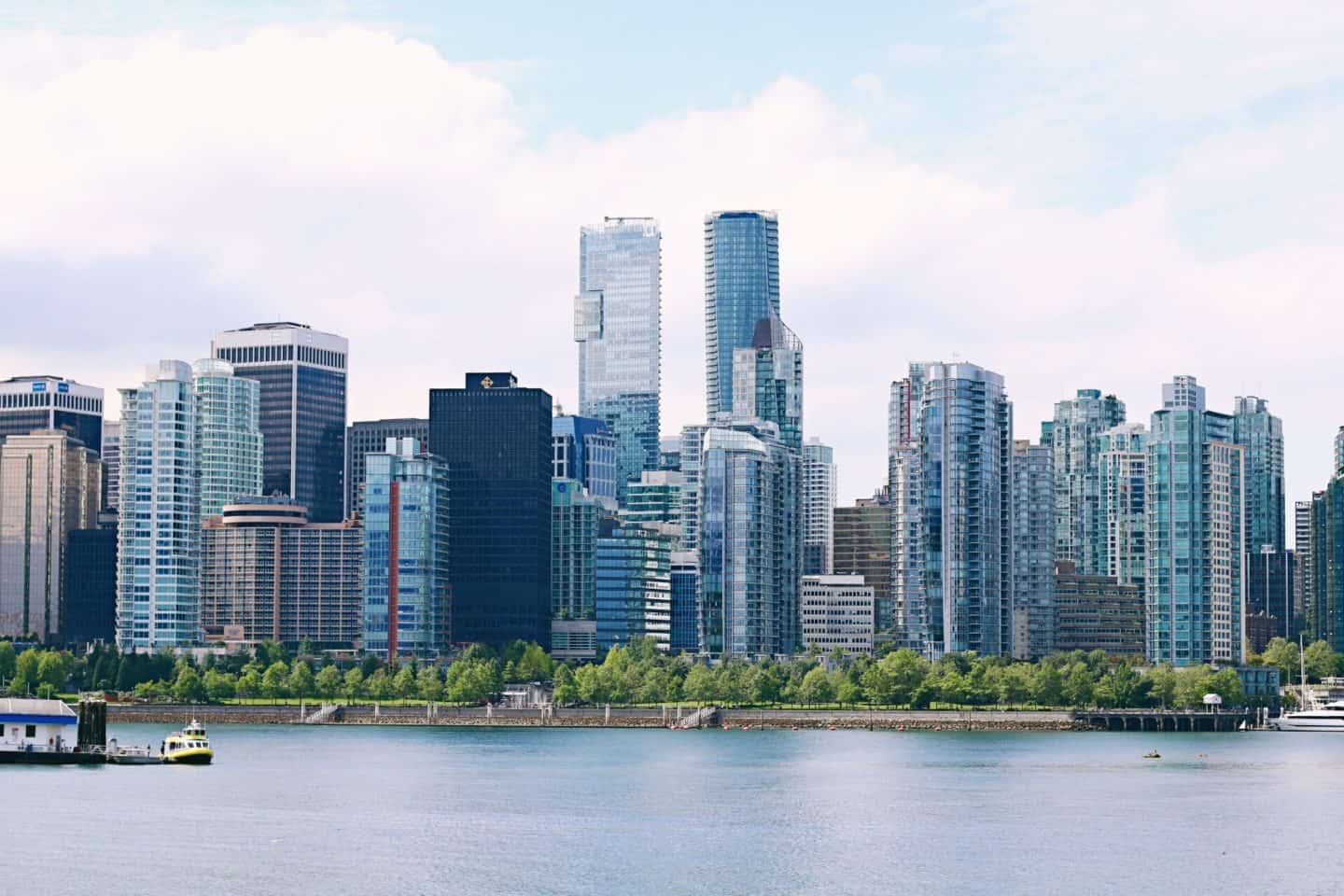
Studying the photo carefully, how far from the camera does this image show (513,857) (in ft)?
418

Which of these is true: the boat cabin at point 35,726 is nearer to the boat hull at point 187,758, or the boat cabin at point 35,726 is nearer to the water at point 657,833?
the water at point 657,833

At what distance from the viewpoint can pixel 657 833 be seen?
141 meters

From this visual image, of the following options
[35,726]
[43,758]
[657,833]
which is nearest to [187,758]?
[35,726]

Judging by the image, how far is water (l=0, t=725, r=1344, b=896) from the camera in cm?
11794

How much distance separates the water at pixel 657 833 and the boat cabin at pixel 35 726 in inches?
276

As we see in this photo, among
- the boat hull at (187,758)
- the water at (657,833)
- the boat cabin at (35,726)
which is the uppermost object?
the boat cabin at (35,726)

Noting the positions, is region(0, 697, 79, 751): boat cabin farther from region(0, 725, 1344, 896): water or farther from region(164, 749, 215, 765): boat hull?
region(164, 749, 215, 765): boat hull

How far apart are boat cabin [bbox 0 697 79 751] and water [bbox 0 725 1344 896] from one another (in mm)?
7023

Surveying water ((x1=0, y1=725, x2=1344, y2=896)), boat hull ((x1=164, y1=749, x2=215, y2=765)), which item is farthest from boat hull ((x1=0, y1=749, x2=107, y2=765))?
boat hull ((x1=164, y1=749, x2=215, y2=765))

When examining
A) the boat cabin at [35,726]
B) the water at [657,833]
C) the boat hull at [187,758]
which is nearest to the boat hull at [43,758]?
the boat cabin at [35,726]

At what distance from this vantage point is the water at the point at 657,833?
117938 mm

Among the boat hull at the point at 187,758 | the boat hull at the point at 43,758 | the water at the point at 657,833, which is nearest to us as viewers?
the water at the point at 657,833

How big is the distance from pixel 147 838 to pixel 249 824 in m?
11.8

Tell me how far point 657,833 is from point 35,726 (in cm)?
6877
